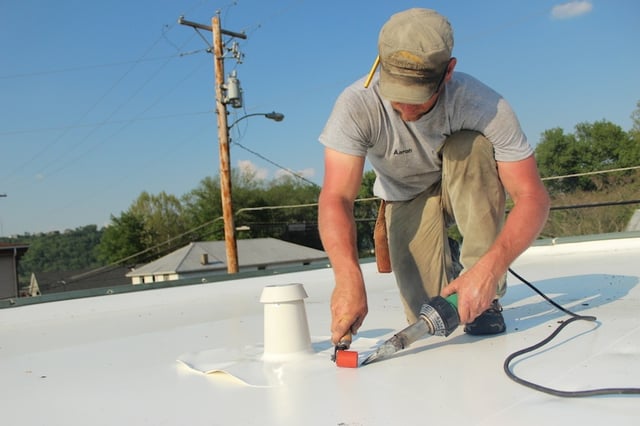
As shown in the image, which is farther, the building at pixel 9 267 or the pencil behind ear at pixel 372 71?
the building at pixel 9 267

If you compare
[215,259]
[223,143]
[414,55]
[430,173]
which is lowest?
[215,259]

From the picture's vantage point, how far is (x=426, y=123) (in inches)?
58.6

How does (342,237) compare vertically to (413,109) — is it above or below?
below

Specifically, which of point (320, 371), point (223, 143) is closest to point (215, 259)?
point (223, 143)

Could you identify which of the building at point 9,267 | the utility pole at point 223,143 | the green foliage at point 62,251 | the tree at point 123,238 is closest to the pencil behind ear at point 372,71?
the utility pole at point 223,143

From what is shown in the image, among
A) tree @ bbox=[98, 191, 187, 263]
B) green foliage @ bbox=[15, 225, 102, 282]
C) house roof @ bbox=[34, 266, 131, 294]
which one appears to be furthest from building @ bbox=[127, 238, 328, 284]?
green foliage @ bbox=[15, 225, 102, 282]

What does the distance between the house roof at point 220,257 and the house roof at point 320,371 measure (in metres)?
26.9

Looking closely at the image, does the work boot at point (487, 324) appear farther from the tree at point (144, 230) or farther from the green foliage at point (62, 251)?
the green foliage at point (62, 251)

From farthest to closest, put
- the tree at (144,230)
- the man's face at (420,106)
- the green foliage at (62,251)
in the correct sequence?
the green foliage at (62,251) < the tree at (144,230) < the man's face at (420,106)

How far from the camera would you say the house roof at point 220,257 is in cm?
2900

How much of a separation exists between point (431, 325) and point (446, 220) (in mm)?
653

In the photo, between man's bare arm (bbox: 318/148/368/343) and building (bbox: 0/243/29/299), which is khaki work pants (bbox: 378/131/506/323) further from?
building (bbox: 0/243/29/299)

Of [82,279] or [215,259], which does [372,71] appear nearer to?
[215,259]

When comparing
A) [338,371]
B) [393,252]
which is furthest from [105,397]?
[393,252]
